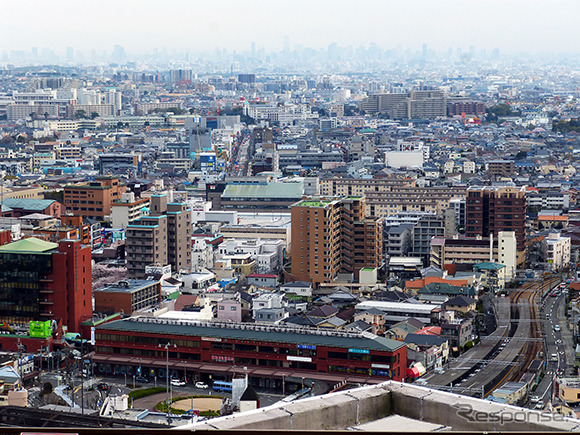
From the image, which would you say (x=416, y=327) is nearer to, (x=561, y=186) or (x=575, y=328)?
(x=575, y=328)

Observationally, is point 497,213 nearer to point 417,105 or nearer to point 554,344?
point 554,344

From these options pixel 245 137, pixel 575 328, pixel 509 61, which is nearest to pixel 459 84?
pixel 509 61

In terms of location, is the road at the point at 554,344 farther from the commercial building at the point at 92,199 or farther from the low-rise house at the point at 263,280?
the commercial building at the point at 92,199

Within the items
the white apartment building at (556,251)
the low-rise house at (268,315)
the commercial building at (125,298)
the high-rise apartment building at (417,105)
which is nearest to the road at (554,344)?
the white apartment building at (556,251)

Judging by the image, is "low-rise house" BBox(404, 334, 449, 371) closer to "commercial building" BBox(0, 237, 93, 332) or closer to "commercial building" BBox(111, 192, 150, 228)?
"commercial building" BBox(0, 237, 93, 332)

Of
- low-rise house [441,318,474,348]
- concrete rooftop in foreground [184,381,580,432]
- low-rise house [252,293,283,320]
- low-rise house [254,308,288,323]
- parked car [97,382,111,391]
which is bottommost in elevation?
parked car [97,382,111,391]

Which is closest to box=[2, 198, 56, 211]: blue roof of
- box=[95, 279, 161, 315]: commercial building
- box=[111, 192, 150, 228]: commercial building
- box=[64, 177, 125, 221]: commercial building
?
box=[64, 177, 125, 221]: commercial building

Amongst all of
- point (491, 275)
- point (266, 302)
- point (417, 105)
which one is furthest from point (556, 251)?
point (417, 105)
